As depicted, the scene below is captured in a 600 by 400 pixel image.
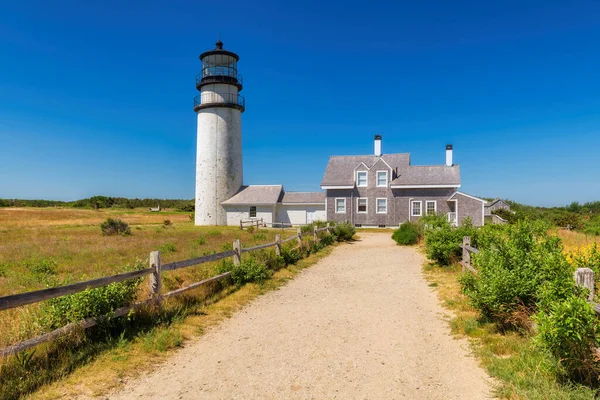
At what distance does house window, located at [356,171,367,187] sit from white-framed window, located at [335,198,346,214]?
2.17 metres

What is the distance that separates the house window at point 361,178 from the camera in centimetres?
3422

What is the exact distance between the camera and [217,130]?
1355 inches

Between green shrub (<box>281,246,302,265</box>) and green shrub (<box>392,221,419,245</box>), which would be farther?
green shrub (<box>392,221,419,245</box>)

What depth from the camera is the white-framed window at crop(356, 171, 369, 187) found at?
112ft

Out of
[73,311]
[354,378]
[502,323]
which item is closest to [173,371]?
[73,311]

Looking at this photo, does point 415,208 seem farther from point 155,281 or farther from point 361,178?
point 155,281

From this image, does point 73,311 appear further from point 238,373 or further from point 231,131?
point 231,131

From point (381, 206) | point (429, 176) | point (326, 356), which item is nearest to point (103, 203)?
point (381, 206)

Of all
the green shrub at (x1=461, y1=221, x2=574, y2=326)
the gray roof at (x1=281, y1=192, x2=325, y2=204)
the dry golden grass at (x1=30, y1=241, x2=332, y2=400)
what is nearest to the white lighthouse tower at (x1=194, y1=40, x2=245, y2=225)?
the gray roof at (x1=281, y1=192, x2=325, y2=204)

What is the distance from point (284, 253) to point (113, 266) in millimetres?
6227

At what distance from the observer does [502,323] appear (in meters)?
6.28

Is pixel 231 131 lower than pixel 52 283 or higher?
higher

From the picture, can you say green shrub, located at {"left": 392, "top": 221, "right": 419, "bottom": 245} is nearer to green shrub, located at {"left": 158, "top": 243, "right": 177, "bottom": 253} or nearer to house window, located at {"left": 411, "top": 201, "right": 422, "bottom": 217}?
house window, located at {"left": 411, "top": 201, "right": 422, "bottom": 217}

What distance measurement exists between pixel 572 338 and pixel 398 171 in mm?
31581
